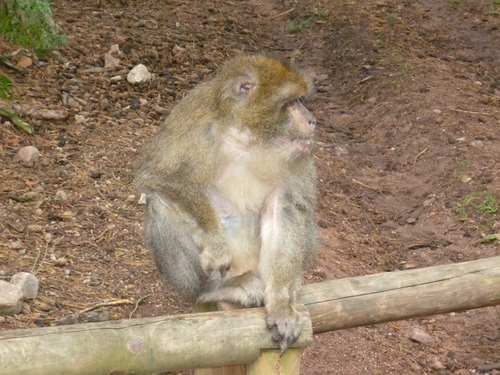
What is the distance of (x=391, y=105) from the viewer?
8.72 metres

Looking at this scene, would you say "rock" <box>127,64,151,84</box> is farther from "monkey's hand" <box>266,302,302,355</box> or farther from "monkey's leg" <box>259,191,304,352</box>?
"monkey's hand" <box>266,302,302,355</box>

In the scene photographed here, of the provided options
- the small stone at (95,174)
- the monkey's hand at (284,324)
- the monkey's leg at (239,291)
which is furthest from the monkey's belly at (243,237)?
the small stone at (95,174)

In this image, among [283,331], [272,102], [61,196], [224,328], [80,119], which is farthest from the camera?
[80,119]

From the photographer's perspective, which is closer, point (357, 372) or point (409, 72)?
point (357, 372)

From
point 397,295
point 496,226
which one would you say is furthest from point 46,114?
point 397,295

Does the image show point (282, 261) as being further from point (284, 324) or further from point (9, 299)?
point (9, 299)

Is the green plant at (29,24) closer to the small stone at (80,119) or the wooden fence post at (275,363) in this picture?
the small stone at (80,119)

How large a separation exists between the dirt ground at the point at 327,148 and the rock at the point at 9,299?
8cm

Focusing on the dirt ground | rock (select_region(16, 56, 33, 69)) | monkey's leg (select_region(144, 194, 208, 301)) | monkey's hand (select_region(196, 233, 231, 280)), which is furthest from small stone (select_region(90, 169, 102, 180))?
monkey's hand (select_region(196, 233, 231, 280))

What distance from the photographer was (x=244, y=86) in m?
4.30

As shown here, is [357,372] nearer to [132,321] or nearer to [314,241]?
[314,241]

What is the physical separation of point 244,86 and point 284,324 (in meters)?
1.18

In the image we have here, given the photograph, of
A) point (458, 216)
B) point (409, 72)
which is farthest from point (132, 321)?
point (409, 72)

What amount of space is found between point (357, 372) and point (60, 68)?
4.14 metres
